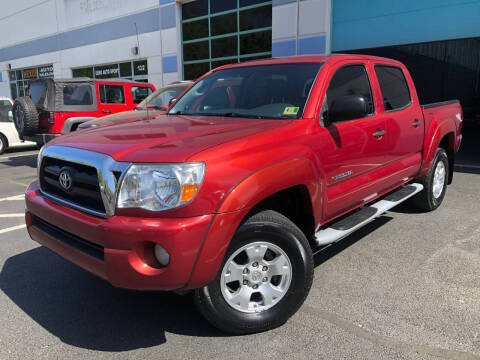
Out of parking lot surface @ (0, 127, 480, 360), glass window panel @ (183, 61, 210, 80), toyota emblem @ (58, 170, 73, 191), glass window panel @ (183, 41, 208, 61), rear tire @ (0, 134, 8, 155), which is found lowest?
rear tire @ (0, 134, 8, 155)

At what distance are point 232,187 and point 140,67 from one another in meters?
17.8

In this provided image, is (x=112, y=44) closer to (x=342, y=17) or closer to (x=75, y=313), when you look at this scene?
(x=342, y=17)

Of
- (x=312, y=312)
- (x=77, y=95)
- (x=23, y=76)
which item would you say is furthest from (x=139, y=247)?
(x=23, y=76)

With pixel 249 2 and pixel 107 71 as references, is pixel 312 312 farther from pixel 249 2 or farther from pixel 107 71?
pixel 107 71

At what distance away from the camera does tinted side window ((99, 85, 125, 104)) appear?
9875 millimetres

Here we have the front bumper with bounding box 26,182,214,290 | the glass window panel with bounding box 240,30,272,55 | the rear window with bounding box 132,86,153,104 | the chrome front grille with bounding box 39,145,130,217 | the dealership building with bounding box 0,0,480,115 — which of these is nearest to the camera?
the front bumper with bounding box 26,182,214,290

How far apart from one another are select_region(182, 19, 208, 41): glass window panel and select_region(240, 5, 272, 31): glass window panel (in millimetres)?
1907

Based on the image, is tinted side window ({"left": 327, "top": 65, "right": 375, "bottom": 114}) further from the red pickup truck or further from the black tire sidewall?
the black tire sidewall

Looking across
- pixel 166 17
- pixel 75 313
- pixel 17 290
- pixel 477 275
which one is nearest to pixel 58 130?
pixel 17 290

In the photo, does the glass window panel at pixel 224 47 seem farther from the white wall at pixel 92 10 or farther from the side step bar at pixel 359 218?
the side step bar at pixel 359 218

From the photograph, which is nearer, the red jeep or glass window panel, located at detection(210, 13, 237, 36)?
the red jeep

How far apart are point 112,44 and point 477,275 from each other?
1966 cm

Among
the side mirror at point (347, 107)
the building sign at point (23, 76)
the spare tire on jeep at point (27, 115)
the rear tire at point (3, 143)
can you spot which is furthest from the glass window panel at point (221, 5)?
the building sign at point (23, 76)

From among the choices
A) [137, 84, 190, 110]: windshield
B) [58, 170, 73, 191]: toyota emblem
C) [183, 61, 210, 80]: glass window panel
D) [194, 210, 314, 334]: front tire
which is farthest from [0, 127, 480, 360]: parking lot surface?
[183, 61, 210, 80]: glass window panel
